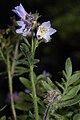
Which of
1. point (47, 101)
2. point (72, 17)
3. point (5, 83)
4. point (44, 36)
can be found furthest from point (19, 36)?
point (72, 17)

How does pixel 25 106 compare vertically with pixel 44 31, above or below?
below

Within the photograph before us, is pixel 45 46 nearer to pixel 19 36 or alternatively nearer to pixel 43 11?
pixel 43 11

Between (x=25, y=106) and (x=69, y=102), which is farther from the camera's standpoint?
(x=25, y=106)

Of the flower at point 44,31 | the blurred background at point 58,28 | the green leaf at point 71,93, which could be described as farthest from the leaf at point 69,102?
the blurred background at point 58,28

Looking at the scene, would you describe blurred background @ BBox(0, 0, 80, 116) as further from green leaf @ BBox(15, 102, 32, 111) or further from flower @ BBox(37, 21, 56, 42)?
flower @ BBox(37, 21, 56, 42)

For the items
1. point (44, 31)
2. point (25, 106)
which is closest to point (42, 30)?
point (44, 31)

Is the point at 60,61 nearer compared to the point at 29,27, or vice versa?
the point at 29,27

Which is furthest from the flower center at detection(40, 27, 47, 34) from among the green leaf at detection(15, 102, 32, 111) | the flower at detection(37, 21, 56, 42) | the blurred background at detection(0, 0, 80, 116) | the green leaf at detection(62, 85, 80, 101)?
the blurred background at detection(0, 0, 80, 116)

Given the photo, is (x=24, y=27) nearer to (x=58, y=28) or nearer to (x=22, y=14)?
(x=22, y=14)

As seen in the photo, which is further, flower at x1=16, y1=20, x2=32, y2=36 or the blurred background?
the blurred background
